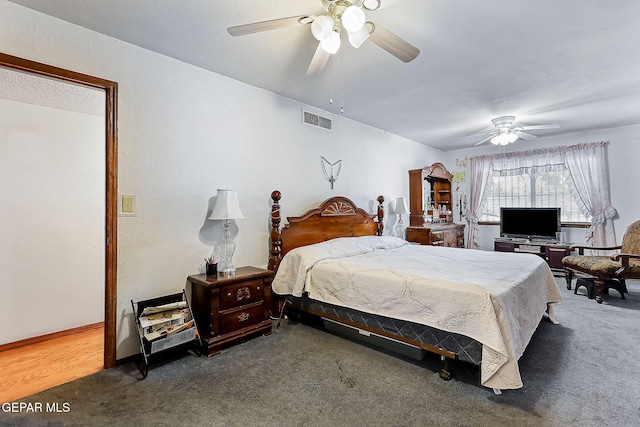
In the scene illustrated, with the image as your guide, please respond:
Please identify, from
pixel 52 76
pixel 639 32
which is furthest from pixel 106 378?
pixel 639 32

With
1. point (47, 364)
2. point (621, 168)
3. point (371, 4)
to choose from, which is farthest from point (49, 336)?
point (621, 168)

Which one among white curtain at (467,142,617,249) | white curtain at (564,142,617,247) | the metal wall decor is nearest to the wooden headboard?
the metal wall decor

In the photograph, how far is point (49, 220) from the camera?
2945 mm

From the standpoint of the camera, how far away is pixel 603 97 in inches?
139

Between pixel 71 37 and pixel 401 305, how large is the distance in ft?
9.97

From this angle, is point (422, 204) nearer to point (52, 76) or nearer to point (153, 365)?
point (153, 365)

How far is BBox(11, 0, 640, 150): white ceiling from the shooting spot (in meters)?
1.97

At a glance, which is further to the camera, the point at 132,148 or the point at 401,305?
the point at 132,148

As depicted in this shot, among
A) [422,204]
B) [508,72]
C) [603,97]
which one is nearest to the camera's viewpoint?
[508,72]

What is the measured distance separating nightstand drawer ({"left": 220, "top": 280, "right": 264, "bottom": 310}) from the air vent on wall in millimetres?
2076

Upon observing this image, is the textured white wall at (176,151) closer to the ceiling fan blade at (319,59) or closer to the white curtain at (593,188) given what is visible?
the ceiling fan blade at (319,59)

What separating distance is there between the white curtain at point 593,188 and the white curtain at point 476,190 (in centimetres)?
127

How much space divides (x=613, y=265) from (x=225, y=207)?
454cm

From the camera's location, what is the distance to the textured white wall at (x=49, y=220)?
2732 millimetres
